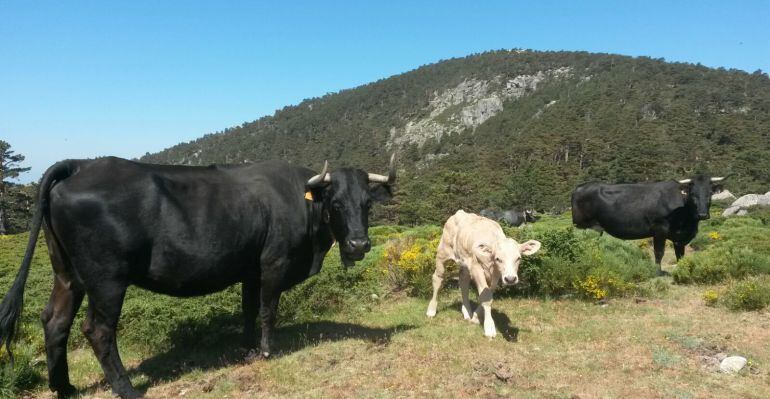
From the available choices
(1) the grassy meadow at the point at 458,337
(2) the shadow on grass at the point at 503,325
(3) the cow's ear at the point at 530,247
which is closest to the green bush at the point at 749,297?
(1) the grassy meadow at the point at 458,337

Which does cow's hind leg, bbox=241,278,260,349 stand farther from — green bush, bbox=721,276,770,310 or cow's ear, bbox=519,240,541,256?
green bush, bbox=721,276,770,310

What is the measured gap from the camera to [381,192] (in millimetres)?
7039

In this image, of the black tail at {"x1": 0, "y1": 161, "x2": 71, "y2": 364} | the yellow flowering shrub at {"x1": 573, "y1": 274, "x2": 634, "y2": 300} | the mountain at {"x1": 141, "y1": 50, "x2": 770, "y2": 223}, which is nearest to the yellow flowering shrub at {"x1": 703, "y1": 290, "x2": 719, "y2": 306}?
the yellow flowering shrub at {"x1": 573, "y1": 274, "x2": 634, "y2": 300}

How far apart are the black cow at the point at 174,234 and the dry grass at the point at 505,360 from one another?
2.71ft

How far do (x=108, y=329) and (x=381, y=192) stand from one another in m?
3.80

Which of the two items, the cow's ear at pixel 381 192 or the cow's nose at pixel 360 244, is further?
the cow's ear at pixel 381 192

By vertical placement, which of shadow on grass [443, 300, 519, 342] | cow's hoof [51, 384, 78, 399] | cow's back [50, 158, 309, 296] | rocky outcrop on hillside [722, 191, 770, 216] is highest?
cow's back [50, 158, 309, 296]

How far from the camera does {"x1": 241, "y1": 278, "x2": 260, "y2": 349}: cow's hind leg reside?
667cm

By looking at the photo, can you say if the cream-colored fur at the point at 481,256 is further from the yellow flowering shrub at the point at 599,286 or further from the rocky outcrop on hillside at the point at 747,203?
the rocky outcrop on hillside at the point at 747,203

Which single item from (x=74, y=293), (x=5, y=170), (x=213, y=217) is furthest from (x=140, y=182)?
(x=5, y=170)

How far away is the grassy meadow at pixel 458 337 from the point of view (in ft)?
17.8

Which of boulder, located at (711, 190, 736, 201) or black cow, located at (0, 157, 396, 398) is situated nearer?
black cow, located at (0, 157, 396, 398)

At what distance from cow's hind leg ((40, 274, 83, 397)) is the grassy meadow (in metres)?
0.34

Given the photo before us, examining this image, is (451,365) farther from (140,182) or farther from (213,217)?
(140,182)
